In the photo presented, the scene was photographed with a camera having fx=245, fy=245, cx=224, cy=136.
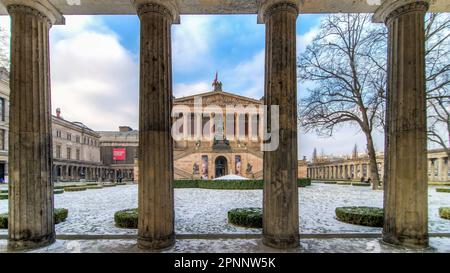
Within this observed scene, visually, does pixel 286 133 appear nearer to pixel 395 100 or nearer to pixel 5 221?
pixel 395 100

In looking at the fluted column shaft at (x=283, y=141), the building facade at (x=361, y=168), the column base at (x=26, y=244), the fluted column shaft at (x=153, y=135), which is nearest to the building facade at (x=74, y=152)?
the column base at (x=26, y=244)

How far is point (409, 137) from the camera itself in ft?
18.0

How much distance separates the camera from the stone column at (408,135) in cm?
546

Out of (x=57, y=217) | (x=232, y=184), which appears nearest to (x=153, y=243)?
(x=57, y=217)

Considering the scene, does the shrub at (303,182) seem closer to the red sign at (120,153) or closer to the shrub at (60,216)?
the shrub at (60,216)

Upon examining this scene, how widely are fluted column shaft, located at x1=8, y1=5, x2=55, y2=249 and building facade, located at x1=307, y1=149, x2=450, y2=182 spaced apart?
32.5 metres

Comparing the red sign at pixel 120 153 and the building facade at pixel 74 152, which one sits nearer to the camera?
the building facade at pixel 74 152

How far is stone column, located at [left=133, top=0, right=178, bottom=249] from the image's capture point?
529 cm

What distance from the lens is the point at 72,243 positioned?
602 cm

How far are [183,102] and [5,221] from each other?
42.0m

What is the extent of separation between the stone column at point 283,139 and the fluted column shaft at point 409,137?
7.77 ft

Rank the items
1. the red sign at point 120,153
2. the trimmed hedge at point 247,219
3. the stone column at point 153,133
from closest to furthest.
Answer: the stone column at point 153,133 → the trimmed hedge at point 247,219 → the red sign at point 120,153
